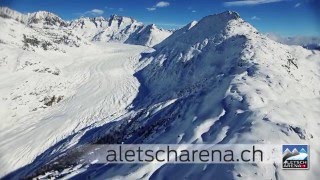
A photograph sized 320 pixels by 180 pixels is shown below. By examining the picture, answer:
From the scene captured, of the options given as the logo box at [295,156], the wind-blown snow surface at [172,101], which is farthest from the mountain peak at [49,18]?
the logo box at [295,156]

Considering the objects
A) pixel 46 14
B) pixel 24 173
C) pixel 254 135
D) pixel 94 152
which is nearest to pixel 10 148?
pixel 24 173

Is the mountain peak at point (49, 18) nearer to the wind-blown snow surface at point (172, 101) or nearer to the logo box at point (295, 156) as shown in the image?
the wind-blown snow surface at point (172, 101)

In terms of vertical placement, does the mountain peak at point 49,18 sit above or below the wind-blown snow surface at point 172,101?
above

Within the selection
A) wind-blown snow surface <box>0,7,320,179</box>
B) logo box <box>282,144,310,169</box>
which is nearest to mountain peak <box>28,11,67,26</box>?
wind-blown snow surface <box>0,7,320,179</box>

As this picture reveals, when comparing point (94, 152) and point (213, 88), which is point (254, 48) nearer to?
point (213, 88)

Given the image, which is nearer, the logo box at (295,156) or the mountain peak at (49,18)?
the logo box at (295,156)

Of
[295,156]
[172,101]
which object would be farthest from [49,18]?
[295,156]

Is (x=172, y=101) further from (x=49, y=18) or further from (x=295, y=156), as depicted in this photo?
(x=49, y=18)
